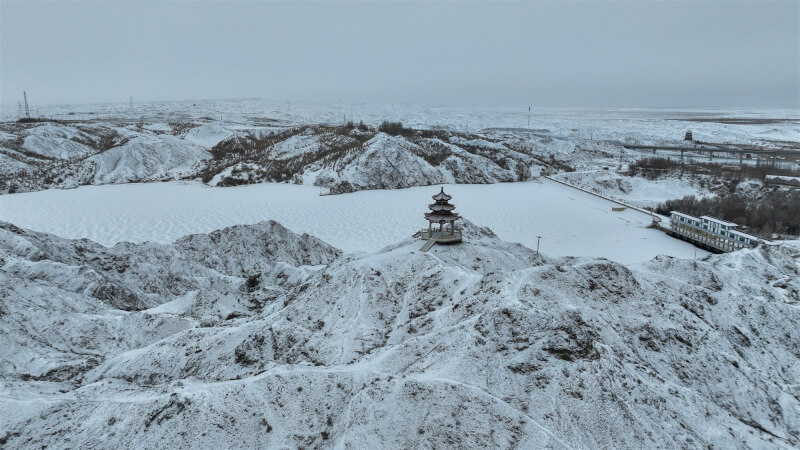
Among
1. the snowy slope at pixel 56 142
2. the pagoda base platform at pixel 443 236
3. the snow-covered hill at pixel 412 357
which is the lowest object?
the snow-covered hill at pixel 412 357

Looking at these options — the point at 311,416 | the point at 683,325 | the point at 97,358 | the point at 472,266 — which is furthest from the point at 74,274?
the point at 683,325

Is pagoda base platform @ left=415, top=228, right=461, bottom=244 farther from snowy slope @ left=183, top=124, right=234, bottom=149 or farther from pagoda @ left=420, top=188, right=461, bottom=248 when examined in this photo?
snowy slope @ left=183, top=124, right=234, bottom=149

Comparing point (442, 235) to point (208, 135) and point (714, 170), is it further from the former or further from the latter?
point (208, 135)

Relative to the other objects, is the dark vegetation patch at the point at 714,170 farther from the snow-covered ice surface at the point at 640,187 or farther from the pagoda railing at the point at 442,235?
the pagoda railing at the point at 442,235

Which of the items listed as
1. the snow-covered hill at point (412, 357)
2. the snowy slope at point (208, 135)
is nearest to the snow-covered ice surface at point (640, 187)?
the snow-covered hill at point (412, 357)

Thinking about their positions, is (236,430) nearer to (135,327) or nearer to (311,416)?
(311,416)

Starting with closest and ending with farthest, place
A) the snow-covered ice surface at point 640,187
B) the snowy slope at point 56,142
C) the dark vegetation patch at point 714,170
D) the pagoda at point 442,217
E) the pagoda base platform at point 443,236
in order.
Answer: the pagoda base platform at point 443,236, the pagoda at point 442,217, the snow-covered ice surface at point 640,187, the dark vegetation patch at point 714,170, the snowy slope at point 56,142

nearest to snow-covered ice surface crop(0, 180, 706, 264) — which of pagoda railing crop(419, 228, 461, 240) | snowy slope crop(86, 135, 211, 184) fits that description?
snowy slope crop(86, 135, 211, 184)
